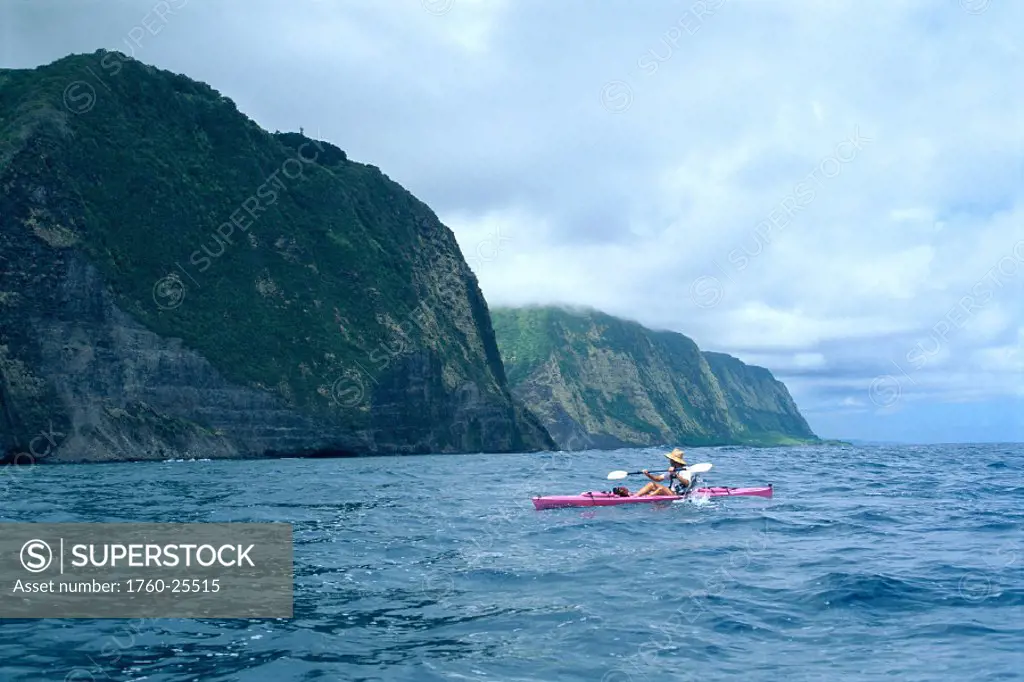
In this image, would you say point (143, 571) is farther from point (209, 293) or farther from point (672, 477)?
point (209, 293)

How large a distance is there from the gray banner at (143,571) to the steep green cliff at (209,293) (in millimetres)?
61979

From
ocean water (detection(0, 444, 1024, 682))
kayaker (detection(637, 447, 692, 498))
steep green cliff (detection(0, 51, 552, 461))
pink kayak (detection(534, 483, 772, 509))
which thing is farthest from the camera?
steep green cliff (detection(0, 51, 552, 461))

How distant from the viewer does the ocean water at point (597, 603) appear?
1054 centimetres

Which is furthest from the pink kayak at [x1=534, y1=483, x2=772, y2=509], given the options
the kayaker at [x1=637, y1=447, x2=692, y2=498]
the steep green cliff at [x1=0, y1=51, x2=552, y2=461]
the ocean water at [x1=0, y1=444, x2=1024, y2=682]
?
the steep green cliff at [x1=0, y1=51, x2=552, y2=461]

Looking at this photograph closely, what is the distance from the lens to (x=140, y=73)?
107 meters

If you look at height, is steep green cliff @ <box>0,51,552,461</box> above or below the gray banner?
above

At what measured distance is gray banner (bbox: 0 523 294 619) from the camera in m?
12.8

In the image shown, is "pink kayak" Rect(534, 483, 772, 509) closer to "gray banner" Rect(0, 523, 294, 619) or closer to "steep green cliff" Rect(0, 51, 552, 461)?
"gray banner" Rect(0, 523, 294, 619)

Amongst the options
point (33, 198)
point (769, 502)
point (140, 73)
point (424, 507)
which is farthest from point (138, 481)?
point (140, 73)

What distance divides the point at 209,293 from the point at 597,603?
9340cm

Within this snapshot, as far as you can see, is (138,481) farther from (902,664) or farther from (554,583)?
(902,664)

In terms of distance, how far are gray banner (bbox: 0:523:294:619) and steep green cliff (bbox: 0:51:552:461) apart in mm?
61979

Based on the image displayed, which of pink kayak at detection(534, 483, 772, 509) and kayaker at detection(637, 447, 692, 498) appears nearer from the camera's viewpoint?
pink kayak at detection(534, 483, 772, 509)

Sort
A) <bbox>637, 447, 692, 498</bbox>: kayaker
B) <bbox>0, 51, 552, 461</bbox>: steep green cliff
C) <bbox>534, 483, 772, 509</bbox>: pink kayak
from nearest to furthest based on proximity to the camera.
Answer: <bbox>534, 483, 772, 509</bbox>: pink kayak, <bbox>637, 447, 692, 498</bbox>: kayaker, <bbox>0, 51, 552, 461</bbox>: steep green cliff
